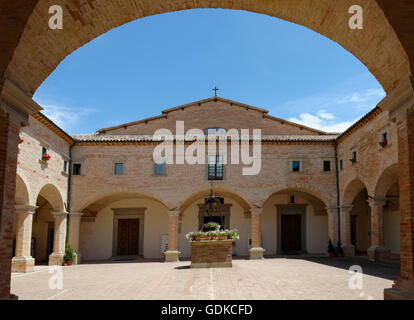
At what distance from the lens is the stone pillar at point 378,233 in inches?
645

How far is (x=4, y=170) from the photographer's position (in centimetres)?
523

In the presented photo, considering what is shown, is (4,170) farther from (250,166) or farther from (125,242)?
(125,242)

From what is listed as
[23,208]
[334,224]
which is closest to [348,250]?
[334,224]

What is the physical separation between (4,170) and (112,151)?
50.7 ft

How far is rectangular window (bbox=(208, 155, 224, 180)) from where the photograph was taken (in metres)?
20.5

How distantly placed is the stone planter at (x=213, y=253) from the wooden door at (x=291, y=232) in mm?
9609

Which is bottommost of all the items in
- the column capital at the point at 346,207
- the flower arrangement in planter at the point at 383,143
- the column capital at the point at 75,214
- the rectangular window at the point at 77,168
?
the column capital at the point at 75,214

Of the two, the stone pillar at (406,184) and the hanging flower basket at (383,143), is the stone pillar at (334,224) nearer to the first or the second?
the hanging flower basket at (383,143)

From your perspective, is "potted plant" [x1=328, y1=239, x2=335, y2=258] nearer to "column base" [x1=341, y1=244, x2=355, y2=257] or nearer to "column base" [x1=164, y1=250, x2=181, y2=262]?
"column base" [x1=341, y1=244, x2=355, y2=257]

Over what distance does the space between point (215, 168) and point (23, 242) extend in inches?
397

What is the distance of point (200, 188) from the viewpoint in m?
20.3

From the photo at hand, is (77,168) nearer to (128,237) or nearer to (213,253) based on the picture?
(128,237)

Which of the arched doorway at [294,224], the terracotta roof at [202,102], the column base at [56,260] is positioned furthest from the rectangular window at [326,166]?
the column base at [56,260]

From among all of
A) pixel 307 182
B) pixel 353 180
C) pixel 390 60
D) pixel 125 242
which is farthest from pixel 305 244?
pixel 390 60
